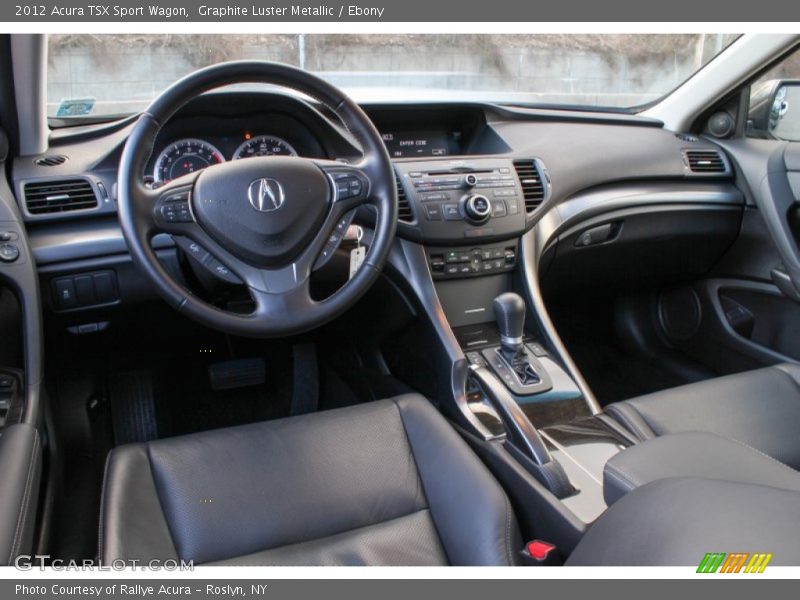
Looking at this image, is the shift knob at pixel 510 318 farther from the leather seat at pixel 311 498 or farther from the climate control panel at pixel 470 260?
the leather seat at pixel 311 498

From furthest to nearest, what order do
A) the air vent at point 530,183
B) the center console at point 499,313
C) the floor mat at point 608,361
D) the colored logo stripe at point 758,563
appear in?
the floor mat at point 608,361
the air vent at point 530,183
the center console at point 499,313
the colored logo stripe at point 758,563

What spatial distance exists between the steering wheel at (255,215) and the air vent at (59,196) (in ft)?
1.44

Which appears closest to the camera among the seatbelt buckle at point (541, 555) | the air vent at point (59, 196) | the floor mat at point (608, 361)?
the seatbelt buckle at point (541, 555)

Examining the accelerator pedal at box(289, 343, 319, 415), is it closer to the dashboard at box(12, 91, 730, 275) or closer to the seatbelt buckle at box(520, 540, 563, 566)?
the dashboard at box(12, 91, 730, 275)

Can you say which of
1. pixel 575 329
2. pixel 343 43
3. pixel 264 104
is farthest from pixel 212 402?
pixel 575 329

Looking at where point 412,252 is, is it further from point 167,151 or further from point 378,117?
point 167,151

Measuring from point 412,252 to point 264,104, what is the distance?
21.9 inches

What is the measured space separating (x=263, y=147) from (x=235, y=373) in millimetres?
783

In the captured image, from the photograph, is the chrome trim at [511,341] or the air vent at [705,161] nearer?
the chrome trim at [511,341]

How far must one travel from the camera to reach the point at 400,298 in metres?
1.86

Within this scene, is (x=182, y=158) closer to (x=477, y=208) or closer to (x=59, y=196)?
→ (x=59, y=196)

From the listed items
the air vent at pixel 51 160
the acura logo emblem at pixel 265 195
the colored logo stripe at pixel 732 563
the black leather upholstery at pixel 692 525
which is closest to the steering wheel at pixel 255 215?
the acura logo emblem at pixel 265 195

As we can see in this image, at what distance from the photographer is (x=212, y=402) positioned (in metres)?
2.28

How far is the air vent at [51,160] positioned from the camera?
1.69 metres
